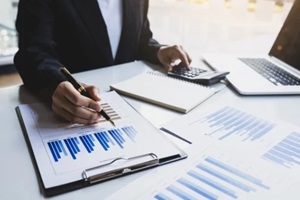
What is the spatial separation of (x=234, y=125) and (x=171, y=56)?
432 mm

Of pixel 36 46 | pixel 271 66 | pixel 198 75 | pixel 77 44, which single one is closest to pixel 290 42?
pixel 271 66

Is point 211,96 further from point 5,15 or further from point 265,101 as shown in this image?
point 5,15

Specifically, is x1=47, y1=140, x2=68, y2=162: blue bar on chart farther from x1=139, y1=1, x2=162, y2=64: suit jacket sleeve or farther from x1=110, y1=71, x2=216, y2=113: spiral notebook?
x1=139, y1=1, x2=162, y2=64: suit jacket sleeve

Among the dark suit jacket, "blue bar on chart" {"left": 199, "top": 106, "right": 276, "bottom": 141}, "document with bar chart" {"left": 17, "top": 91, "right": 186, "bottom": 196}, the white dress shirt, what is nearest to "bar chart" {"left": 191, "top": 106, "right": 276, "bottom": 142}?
"blue bar on chart" {"left": 199, "top": 106, "right": 276, "bottom": 141}

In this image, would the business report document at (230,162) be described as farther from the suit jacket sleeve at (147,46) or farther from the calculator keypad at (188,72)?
the suit jacket sleeve at (147,46)

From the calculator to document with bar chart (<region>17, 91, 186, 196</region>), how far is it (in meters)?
0.27

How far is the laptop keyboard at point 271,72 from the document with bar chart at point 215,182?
1.48 ft

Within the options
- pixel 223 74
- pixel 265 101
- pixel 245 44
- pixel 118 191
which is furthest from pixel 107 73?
pixel 245 44

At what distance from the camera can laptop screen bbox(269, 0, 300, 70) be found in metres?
1.07

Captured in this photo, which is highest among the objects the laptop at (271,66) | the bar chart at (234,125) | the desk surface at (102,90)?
the laptop at (271,66)

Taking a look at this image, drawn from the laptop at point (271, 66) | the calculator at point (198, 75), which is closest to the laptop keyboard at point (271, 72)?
the laptop at point (271, 66)

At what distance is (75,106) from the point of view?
66 cm

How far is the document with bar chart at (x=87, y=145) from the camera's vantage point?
525mm

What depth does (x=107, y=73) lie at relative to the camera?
1.01 meters
